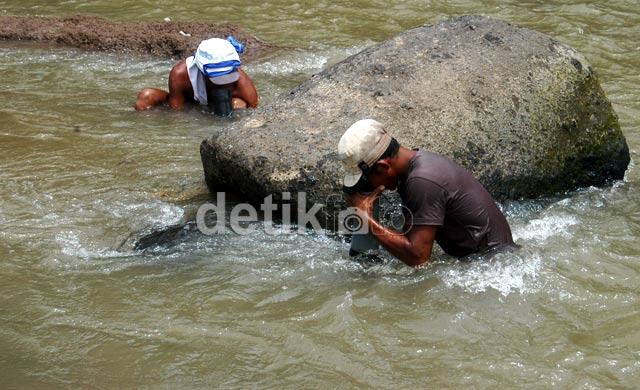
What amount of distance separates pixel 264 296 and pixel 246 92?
3665 millimetres

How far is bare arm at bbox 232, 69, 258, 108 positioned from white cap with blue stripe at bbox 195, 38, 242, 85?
19 centimetres

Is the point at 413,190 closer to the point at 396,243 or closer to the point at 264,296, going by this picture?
the point at 396,243

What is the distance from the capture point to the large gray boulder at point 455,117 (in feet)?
17.6

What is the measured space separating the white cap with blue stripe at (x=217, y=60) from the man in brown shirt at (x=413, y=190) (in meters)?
3.61

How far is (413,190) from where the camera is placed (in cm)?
439

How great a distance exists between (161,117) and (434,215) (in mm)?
4165

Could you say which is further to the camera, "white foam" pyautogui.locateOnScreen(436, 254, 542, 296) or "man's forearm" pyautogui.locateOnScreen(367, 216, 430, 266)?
"white foam" pyautogui.locateOnScreen(436, 254, 542, 296)

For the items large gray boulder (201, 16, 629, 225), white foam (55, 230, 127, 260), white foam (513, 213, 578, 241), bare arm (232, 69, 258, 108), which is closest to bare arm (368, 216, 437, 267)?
large gray boulder (201, 16, 629, 225)

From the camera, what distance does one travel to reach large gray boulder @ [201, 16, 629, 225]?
5375 millimetres

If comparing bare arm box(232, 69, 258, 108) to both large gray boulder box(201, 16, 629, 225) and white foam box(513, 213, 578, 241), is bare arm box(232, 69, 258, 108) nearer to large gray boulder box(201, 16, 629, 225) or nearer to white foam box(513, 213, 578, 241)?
large gray boulder box(201, 16, 629, 225)

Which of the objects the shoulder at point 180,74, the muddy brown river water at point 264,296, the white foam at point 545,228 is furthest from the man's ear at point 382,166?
the shoulder at point 180,74

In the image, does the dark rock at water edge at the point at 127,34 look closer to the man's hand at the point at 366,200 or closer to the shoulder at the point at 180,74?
the shoulder at the point at 180,74

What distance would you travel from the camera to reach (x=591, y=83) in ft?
19.9

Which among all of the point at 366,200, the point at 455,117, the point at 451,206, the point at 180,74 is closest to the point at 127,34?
the point at 180,74
